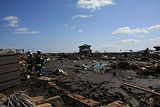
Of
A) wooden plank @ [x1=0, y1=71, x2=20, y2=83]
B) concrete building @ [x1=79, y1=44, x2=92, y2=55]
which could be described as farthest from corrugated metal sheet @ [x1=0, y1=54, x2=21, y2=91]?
concrete building @ [x1=79, y1=44, x2=92, y2=55]

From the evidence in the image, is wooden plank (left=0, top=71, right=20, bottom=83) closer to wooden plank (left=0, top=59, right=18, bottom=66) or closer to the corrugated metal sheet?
the corrugated metal sheet

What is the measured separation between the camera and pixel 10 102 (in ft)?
7.97

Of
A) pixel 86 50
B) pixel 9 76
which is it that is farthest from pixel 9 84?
pixel 86 50

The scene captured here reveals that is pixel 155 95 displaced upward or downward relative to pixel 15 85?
downward

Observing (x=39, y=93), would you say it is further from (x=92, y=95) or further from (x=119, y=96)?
(x=119, y=96)

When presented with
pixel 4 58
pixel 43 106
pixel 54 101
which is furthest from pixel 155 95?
pixel 4 58

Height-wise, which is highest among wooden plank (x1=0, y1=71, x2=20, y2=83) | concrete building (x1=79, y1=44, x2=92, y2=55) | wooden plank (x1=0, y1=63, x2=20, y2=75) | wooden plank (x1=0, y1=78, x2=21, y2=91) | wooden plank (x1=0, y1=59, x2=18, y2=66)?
concrete building (x1=79, y1=44, x2=92, y2=55)

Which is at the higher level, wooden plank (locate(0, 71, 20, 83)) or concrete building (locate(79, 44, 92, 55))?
concrete building (locate(79, 44, 92, 55))

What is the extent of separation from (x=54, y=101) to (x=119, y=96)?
252 cm

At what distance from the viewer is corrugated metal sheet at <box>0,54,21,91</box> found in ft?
14.6

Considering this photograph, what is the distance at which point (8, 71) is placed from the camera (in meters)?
4.63

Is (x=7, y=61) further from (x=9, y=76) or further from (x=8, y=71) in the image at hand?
(x=9, y=76)

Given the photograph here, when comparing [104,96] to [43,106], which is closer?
[43,106]

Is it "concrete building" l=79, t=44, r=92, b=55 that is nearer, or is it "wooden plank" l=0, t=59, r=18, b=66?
"wooden plank" l=0, t=59, r=18, b=66
